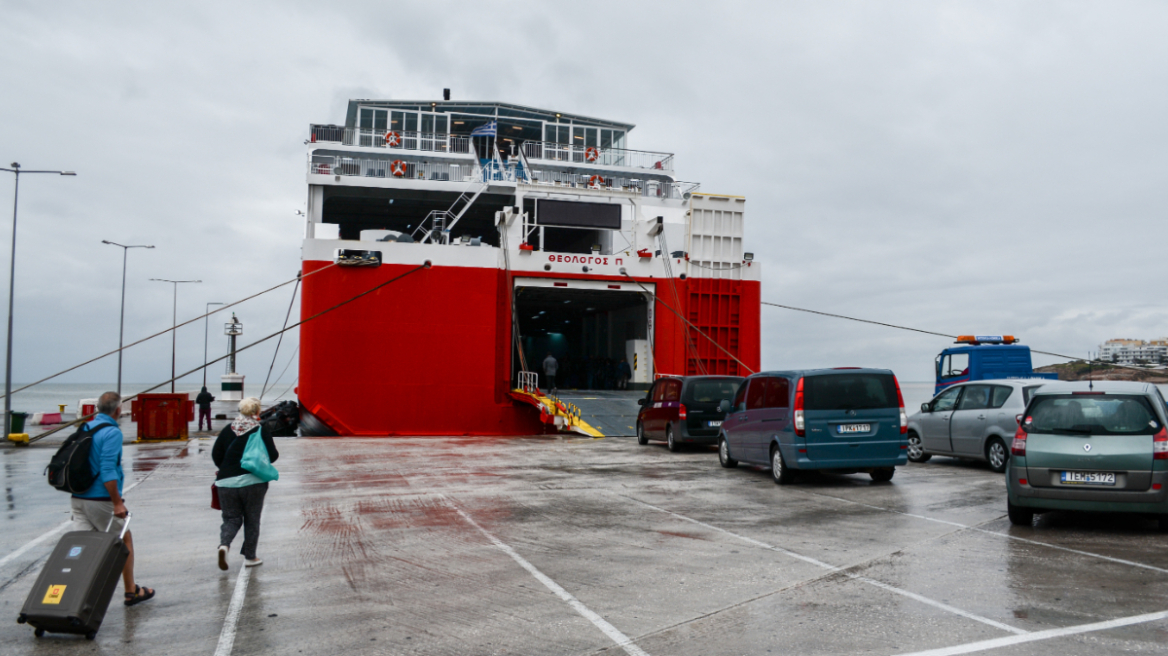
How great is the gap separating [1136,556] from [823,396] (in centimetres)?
440

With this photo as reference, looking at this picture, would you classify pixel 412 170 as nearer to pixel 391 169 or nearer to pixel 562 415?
pixel 391 169

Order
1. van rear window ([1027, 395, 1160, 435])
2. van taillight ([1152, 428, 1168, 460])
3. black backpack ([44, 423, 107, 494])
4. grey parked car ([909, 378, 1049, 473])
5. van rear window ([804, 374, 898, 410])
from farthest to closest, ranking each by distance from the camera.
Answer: grey parked car ([909, 378, 1049, 473]) < van rear window ([804, 374, 898, 410]) < van rear window ([1027, 395, 1160, 435]) < van taillight ([1152, 428, 1168, 460]) < black backpack ([44, 423, 107, 494])

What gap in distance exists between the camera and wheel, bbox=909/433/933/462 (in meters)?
13.9

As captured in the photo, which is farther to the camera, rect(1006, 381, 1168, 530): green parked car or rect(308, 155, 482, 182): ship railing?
rect(308, 155, 482, 182): ship railing

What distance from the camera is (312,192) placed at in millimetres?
23984

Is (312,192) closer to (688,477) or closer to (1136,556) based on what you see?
(688,477)

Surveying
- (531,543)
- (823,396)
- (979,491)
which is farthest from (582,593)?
(979,491)

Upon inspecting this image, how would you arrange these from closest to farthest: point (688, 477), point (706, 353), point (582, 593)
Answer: point (582, 593) < point (688, 477) < point (706, 353)

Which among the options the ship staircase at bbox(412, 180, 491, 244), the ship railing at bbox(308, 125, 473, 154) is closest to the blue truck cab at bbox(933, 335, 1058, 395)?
the ship staircase at bbox(412, 180, 491, 244)

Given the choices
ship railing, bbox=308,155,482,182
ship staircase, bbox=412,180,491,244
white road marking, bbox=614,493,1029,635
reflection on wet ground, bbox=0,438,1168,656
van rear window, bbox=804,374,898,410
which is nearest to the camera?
reflection on wet ground, bbox=0,438,1168,656

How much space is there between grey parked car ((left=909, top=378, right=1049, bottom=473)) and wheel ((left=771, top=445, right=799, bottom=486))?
3.34m

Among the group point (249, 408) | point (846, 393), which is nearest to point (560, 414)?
point (846, 393)

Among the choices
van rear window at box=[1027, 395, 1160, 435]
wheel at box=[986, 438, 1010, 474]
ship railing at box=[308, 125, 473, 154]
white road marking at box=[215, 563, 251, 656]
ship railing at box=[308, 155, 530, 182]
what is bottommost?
white road marking at box=[215, 563, 251, 656]

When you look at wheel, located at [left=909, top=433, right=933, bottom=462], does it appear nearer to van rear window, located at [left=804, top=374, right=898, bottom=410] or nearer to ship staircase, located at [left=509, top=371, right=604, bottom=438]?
van rear window, located at [left=804, top=374, right=898, bottom=410]
